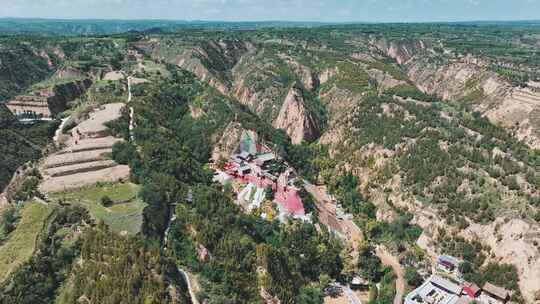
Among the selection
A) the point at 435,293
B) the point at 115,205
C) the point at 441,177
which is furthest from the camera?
the point at 441,177

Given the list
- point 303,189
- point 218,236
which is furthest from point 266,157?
point 218,236

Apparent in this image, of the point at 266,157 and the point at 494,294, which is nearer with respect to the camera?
the point at 494,294

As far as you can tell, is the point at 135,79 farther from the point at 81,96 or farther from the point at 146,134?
the point at 146,134

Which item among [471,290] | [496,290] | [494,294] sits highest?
[496,290]

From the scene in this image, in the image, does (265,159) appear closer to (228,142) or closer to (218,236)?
(228,142)

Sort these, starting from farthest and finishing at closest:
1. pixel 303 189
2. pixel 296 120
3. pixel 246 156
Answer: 1. pixel 296 120
2. pixel 246 156
3. pixel 303 189

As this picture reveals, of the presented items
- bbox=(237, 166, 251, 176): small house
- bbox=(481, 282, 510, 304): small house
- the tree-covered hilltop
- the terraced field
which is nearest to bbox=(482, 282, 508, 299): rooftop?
bbox=(481, 282, 510, 304): small house

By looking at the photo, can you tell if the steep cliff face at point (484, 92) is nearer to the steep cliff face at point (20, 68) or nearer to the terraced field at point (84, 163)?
the terraced field at point (84, 163)
